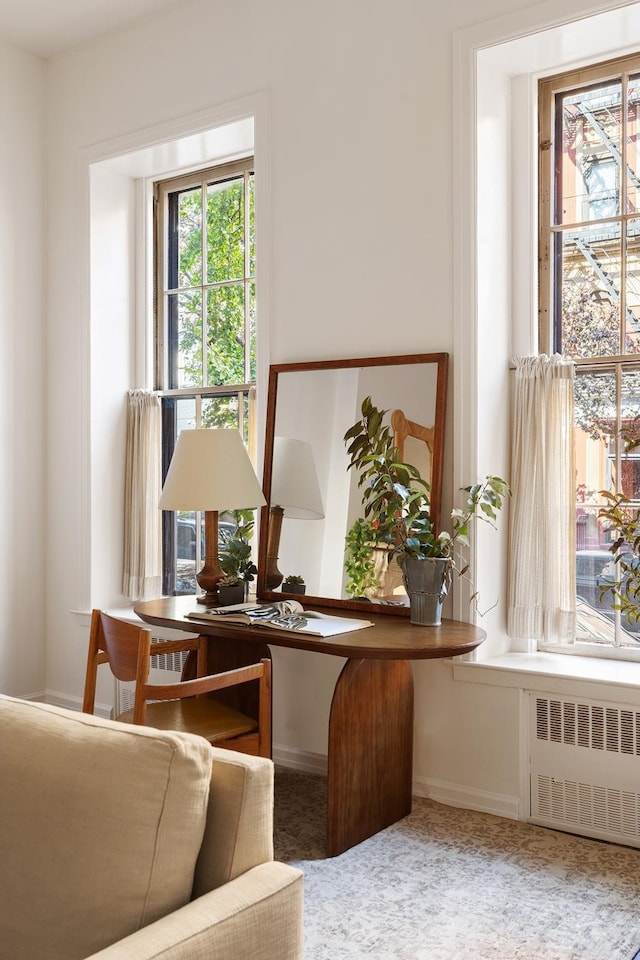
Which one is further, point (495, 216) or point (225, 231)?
point (225, 231)

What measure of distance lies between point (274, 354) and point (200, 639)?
1.26 m

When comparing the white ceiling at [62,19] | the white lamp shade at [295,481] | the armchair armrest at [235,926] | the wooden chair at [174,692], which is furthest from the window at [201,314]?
the armchair armrest at [235,926]

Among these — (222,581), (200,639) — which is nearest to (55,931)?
(200,639)

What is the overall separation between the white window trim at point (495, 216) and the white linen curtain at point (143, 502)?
189 centimetres

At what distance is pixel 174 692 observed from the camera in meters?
2.53

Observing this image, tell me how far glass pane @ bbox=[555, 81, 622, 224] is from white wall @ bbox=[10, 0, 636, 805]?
443 mm

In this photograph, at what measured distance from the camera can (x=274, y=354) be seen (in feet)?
12.3

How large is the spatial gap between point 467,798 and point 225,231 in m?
2.83

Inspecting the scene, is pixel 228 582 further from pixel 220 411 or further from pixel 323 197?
pixel 323 197

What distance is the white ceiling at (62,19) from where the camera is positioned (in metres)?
4.11

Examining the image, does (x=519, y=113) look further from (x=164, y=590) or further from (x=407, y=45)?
(x=164, y=590)

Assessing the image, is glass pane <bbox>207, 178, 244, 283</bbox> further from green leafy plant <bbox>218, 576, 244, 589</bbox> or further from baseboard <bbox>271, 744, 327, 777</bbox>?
baseboard <bbox>271, 744, 327, 777</bbox>

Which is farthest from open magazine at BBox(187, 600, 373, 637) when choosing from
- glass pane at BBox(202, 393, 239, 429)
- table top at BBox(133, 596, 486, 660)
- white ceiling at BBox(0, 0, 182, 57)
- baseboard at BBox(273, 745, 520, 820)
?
white ceiling at BBox(0, 0, 182, 57)

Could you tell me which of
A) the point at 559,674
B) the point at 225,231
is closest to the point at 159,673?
the point at 559,674
